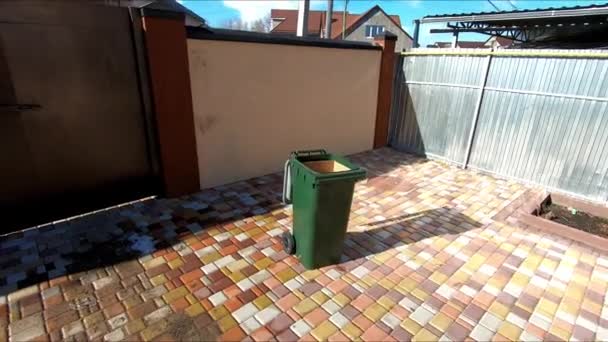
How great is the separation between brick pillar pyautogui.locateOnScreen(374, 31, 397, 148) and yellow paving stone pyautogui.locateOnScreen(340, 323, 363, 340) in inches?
206

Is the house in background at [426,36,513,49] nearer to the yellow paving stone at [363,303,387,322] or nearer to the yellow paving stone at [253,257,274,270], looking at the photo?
the yellow paving stone at [363,303,387,322]

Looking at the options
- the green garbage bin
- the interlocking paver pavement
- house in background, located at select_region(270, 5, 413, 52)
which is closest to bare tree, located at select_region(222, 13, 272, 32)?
house in background, located at select_region(270, 5, 413, 52)

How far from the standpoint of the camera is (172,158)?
418 centimetres

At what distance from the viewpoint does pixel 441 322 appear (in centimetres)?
251

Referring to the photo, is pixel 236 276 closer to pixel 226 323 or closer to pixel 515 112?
pixel 226 323

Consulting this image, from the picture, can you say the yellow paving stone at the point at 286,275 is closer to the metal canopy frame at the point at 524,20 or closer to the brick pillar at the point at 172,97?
the brick pillar at the point at 172,97

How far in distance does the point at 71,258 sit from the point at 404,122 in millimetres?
6417

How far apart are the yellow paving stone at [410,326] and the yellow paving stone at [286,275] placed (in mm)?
1037

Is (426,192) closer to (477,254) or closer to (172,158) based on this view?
(477,254)

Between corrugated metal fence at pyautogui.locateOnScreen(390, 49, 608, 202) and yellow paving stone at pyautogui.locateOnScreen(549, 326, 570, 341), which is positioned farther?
corrugated metal fence at pyautogui.locateOnScreen(390, 49, 608, 202)

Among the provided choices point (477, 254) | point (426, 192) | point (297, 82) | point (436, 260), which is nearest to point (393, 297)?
point (436, 260)

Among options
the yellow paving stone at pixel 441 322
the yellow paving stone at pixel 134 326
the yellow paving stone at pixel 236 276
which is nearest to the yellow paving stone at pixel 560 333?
the yellow paving stone at pixel 441 322

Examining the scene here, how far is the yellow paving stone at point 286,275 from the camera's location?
2916 mm

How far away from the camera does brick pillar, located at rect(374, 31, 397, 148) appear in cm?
647
